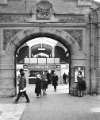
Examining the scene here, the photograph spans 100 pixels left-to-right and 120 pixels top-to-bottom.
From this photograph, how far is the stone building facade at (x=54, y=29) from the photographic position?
848 inches

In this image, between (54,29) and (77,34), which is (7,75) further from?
(77,34)

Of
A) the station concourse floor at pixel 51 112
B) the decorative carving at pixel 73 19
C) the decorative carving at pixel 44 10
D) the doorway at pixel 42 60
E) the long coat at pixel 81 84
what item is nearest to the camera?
the station concourse floor at pixel 51 112

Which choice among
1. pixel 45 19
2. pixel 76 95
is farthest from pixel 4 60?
pixel 76 95

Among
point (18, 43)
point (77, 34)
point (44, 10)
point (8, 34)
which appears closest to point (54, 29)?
point (44, 10)

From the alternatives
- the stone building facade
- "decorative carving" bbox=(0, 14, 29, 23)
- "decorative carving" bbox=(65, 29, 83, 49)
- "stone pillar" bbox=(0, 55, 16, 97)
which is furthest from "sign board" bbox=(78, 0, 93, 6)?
"stone pillar" bbox=(0, 55, 16, 97)

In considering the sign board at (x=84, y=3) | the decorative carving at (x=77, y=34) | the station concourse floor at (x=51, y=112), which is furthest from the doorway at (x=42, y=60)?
the station concourse floor at (x=51, y=112)

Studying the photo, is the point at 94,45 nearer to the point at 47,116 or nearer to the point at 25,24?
the point at 25,24

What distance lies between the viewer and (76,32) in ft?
72.0

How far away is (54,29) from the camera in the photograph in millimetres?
21844

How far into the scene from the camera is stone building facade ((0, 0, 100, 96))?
2155cm

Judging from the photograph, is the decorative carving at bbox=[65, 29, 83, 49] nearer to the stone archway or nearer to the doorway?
the stone archway

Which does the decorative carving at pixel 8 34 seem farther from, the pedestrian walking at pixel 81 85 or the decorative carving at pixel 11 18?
the pedestrian walking at pixel 81 85

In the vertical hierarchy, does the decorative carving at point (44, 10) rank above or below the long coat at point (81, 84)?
above

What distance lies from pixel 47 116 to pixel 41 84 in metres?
9.35
